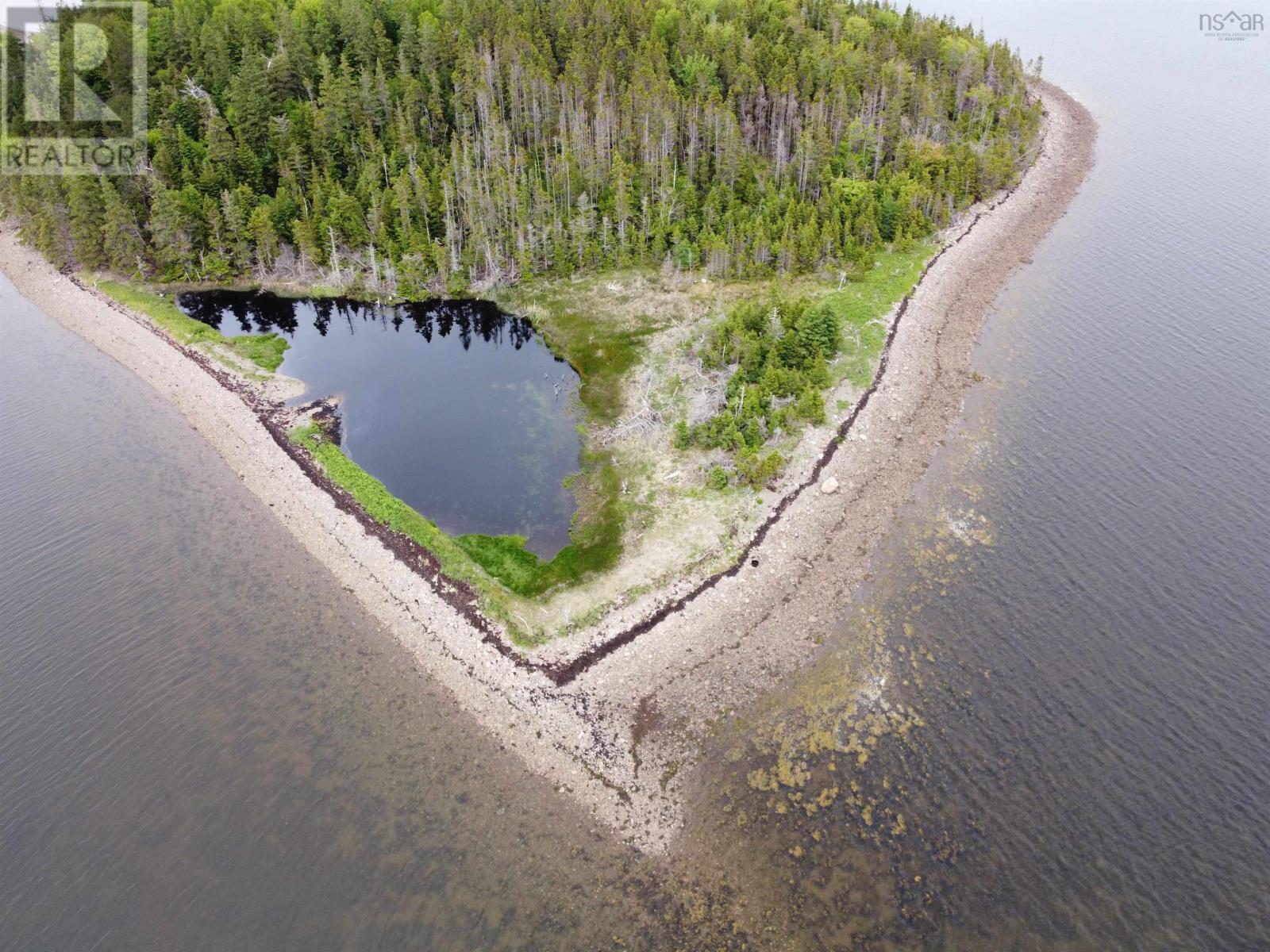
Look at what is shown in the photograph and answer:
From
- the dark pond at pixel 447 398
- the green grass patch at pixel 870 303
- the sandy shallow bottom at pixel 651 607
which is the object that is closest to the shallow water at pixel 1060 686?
the sandy shallow bottom at pixel 651 607

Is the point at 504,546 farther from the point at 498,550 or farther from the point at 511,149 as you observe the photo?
the point at 511,149

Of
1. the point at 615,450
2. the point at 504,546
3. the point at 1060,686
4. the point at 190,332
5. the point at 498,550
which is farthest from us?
the point at 190,332

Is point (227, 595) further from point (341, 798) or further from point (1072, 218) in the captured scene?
point (1072, 218)

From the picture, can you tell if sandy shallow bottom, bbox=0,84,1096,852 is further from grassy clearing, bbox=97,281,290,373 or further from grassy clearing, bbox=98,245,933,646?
grassy clearing, bbox=97,281,290,373

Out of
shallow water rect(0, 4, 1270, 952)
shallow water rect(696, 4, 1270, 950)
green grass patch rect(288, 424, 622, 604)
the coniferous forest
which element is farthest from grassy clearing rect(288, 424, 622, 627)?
Result: the coniferous forest

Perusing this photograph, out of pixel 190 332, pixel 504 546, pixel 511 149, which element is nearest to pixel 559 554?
pixel 504 546

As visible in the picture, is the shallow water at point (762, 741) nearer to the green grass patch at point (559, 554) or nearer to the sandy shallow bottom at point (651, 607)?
the sandy shallow bottom at point (651, 607)
